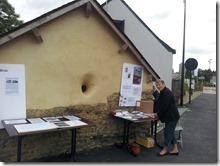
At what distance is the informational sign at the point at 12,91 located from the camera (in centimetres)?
520

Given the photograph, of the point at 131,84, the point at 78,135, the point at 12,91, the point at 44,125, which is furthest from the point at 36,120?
the point at 131,84

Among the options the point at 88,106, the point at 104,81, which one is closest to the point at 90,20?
the point at 104,81

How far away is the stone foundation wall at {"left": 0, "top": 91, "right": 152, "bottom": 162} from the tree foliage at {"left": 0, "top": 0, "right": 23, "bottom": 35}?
64.1 feet

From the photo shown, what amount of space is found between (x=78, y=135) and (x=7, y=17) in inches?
838

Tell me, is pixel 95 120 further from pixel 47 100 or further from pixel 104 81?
pixel 47 100

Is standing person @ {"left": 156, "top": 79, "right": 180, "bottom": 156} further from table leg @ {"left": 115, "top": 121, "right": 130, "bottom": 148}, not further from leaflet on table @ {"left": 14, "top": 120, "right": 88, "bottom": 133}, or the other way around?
leaflet on table @ {"left": 14, "top": 120, "right": 88, "bottom": 133}

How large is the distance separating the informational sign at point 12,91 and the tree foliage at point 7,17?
64.7 feet

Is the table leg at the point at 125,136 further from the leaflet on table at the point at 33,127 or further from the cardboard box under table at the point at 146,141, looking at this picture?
the leaflet on table at the point at 33,127

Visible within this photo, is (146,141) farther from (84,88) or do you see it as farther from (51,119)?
(51,119)

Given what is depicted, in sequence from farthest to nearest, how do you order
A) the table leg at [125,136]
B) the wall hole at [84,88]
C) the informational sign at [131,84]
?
the informational sign at [131,84] < the table leg at [125,136] < the wall hole at [84,88]

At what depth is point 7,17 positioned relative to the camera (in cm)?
2364

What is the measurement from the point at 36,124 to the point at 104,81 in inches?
101

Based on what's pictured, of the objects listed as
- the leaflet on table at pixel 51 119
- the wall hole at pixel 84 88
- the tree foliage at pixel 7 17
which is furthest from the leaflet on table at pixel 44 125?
the tree foliage at pixel 7 17

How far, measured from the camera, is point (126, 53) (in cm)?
730
